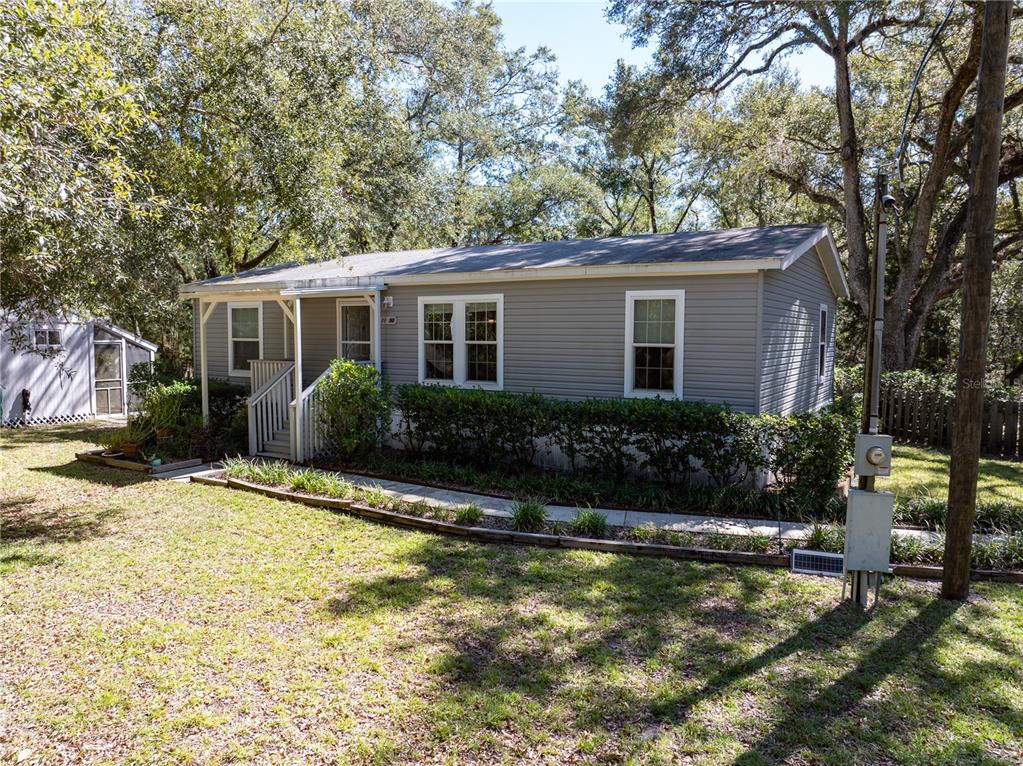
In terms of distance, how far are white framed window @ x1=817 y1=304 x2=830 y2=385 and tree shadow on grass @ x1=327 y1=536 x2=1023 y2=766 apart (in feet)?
27.6

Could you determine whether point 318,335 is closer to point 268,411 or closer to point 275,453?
point 268,411

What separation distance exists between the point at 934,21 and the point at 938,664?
13.6 m

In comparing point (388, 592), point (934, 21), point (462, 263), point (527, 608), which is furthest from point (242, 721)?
point (934, 21)

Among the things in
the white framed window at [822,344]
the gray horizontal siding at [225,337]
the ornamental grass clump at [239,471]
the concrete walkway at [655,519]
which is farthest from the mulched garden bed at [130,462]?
the white framed window at [822,344]

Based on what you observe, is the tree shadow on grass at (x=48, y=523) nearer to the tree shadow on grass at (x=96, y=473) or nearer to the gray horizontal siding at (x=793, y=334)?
the tree shadow on grass at (x=96, y=473)

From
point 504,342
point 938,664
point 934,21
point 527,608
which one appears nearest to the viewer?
point 938,664

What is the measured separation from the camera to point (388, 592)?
5.09 meters

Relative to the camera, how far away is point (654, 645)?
13.8ft

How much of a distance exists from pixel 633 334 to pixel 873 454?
15.9 feet

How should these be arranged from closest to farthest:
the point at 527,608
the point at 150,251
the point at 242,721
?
the point at 242,721 < the point at 527,608 < the point at 150,251

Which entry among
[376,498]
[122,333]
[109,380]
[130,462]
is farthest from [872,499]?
[109,380]

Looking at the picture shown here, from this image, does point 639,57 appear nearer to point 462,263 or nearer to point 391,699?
point 462,263

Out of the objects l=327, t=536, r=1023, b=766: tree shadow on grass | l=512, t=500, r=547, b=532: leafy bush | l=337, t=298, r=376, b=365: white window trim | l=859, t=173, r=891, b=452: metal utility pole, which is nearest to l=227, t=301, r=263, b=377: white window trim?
l=337, t=298, r=376, b=365: white window trim

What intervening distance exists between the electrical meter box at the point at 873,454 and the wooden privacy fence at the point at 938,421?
26.6 feet
